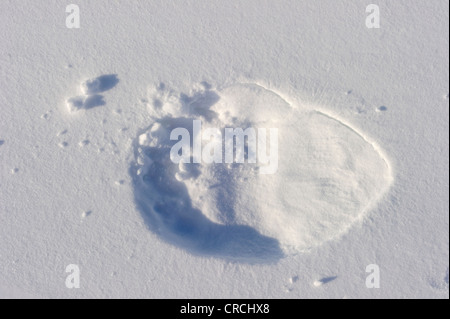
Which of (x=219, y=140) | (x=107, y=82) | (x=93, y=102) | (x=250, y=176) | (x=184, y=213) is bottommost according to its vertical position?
(x=184, y=213)

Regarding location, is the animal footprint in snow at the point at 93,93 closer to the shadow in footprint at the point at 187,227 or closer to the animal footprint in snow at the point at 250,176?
the animal footprint in snow at the point at 250,176

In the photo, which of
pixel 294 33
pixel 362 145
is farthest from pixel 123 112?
pixel 362 145

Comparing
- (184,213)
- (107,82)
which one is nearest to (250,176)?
(184,213)

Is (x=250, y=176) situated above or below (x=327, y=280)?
above

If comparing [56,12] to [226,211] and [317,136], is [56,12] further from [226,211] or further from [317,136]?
[317,136]

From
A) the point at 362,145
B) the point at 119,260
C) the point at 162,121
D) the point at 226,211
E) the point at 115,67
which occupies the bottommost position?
the point at 119,260

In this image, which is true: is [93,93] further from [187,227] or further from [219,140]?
[187,227]

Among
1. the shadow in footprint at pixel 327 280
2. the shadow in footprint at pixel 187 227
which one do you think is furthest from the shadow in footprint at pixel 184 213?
the shadow in footprint at pixel 327 280

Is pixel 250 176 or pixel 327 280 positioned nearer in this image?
pixel 327 280

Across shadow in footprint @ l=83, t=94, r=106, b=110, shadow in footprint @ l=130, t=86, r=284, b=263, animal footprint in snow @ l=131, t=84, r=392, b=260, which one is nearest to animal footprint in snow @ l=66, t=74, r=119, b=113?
shadow in footprint @ l=83, t=94, r=106, b=110
